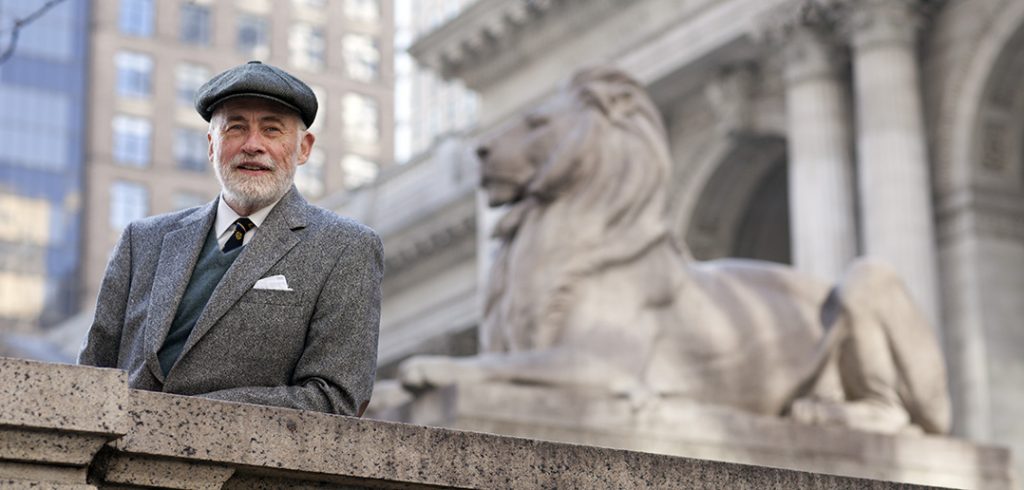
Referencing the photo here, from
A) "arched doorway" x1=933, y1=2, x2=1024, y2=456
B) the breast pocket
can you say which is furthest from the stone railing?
"arched doorway" x1=933, y1=2, x2=1024, y2=456

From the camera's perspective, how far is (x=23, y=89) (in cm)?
7231

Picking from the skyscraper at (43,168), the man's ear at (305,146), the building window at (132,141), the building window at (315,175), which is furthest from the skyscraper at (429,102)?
the man's ear at (305,146)

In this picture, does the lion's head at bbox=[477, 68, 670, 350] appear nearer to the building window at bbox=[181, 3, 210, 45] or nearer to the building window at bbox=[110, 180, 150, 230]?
the building window at bbox=[181, 3, 210, 45]

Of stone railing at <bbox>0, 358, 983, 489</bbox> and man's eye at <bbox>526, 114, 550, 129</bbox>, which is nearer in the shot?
stone railing at <bbox>0, 358, 983, 489</bbox>

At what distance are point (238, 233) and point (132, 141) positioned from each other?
66.3 m

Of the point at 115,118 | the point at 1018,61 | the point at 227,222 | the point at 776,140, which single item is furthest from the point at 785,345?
the point at 115,118

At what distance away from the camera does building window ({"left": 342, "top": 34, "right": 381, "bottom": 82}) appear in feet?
89.5

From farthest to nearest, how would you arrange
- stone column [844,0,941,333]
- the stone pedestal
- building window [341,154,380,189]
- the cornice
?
building window [341,154,380,189], the cornice, stone column [844,0,941,333], the stone pedestal

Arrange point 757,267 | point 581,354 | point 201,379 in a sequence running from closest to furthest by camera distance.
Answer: point 201,379 → point 581,354 → point 757,267

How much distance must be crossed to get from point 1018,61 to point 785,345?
54.9ft

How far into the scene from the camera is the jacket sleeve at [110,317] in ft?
14.8

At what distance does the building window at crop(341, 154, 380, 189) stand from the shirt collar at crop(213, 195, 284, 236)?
1976 inches

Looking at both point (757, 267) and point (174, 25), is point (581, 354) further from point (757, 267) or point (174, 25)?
point (174, 25)

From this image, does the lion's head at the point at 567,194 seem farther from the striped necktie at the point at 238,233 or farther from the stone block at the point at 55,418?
the stone block at the point at 55,418
